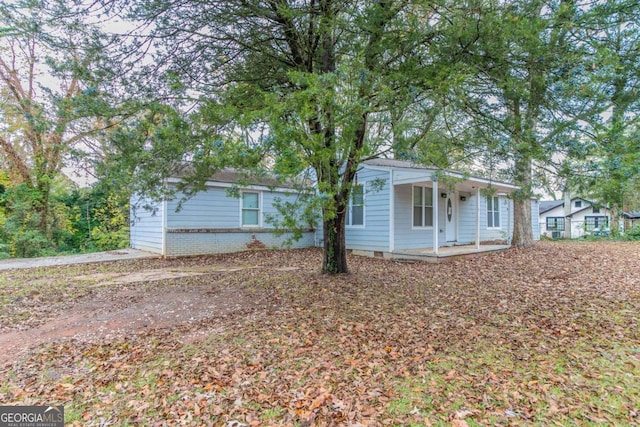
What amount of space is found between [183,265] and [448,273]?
23.9 feet

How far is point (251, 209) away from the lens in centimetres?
1277

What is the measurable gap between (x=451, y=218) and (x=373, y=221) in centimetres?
362

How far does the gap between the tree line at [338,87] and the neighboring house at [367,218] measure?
4.50 m

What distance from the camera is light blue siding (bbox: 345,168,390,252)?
36.0 feet

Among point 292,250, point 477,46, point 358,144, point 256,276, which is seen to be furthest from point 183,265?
point 477,46

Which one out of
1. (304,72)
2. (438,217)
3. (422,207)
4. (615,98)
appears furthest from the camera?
(438,217)

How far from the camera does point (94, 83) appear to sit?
495 cm

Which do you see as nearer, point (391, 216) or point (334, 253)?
point (334, 253)

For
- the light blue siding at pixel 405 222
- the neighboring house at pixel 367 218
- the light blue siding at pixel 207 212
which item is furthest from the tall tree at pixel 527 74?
the light blue siding at pixel 207 212

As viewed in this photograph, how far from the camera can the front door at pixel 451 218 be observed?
41.6 ft

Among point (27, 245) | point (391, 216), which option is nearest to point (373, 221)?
point (391, 216)

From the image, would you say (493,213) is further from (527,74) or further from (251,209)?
(527,74)

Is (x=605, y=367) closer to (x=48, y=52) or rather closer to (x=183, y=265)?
(x=48, y=52)

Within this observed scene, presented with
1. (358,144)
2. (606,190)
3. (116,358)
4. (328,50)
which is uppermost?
(328,50)
